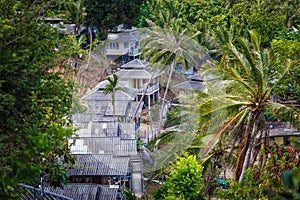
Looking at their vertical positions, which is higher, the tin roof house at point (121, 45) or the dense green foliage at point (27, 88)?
the tin roof house at point (121, 45)

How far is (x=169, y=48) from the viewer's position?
76.9ft

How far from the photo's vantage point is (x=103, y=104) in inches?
968

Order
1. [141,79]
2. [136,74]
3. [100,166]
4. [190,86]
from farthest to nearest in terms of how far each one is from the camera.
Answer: [141,79] → [136,74] → [190,86] → [100,166]

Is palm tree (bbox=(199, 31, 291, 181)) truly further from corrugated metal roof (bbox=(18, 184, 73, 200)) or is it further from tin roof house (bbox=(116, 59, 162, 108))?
tin roof house (bbox=(116, 59, 162, 108))

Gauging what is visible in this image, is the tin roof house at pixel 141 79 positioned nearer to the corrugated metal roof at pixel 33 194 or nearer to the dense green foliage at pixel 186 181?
the dense green foliage at pixel 186 181

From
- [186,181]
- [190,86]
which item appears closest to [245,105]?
[186,181]

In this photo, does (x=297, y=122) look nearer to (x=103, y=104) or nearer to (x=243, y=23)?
(x=103, y=104)

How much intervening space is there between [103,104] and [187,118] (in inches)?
221

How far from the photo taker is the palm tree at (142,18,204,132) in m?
23.5

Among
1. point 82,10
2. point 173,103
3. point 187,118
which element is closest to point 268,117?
point 187,118

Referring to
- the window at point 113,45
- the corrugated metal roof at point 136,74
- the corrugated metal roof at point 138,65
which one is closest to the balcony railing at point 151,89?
the corrugated metal roof at point 136,74

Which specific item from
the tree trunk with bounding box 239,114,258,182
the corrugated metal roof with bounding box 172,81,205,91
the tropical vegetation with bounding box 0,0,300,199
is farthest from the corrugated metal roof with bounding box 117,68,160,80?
the tree trunk with bounding box 239,114,258,182

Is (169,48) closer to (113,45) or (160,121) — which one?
(160,121)

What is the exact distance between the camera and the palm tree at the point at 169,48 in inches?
924
